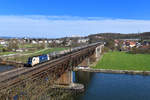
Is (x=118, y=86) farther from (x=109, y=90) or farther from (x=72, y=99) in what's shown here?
(x=72, y=99)

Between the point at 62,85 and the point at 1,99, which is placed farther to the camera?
the point at 62,85

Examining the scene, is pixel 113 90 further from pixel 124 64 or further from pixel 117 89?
pixel 124 64

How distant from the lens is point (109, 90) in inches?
1350

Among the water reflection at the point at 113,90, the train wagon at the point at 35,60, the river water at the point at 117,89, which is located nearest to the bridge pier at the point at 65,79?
the water reflection at the point at 113,90

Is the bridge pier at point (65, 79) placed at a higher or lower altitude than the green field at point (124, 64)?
higher

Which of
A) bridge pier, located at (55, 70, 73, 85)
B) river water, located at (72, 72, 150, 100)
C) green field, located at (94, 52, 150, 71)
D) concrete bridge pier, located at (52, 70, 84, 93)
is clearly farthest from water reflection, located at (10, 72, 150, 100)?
green field, located at (94, 52, 150, 71)

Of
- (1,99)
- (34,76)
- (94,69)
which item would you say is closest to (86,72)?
(94,69)

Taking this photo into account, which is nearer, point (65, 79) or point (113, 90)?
point (113, 90)

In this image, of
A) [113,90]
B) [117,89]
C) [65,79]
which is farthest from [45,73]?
[117,89]

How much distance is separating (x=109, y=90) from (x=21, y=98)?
81.2ft

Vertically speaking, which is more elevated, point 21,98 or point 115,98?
point 21,98

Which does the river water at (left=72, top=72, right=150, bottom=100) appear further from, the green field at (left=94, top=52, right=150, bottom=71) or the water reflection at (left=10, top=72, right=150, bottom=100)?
the green field at (left=94, top=52, right=150, bottom=71)

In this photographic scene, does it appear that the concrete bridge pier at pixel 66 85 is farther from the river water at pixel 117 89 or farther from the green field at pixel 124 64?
the green field at pixel 124 64

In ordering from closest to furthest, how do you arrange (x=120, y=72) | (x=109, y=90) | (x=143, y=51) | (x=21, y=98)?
1. (x=21, y=98)
2. (x=109, y=90)
3. (x=120, y=72)
4. (x=143, y=51)
